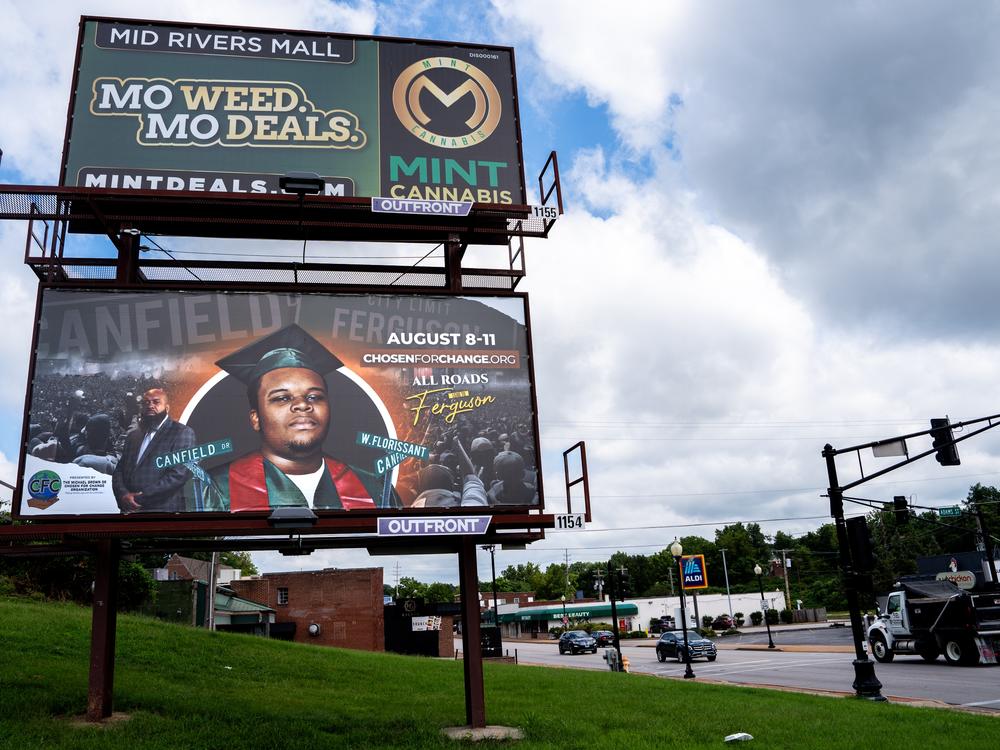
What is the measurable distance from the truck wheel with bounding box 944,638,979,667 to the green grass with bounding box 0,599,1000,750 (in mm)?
11013

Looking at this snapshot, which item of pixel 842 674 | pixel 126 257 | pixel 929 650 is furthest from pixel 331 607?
pixel 126 257

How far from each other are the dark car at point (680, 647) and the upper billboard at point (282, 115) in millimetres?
30365

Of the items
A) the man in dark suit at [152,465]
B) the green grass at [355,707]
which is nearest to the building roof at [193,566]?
the green grass at [355,707]

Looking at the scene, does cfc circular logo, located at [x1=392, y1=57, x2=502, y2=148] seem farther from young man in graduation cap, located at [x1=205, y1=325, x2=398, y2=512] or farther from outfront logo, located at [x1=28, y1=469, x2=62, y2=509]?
outfront logo, located at [x1=28, y1=469, x2=62, y2=509]

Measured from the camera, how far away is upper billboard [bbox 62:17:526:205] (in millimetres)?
16141

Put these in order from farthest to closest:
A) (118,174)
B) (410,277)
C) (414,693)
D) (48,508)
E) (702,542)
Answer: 1. (702,542)
2. (414,693)
3. (410,277)
4. (118,174)
5. (48,508)

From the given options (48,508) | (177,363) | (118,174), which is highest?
(118,174)

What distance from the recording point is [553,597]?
5871 inches

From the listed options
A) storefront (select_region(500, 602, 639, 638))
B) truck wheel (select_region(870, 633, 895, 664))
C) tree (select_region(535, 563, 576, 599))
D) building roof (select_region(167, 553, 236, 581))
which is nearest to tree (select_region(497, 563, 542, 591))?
tree (select_region(535, 563, 576, 599))

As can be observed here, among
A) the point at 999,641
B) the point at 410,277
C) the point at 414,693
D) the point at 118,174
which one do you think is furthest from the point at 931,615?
the point at 118,174

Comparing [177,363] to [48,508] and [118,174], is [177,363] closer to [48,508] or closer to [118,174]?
[48,508]

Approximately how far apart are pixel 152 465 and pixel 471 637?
6.32 meters

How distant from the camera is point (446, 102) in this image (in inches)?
692

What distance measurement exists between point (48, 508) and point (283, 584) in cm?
4530
